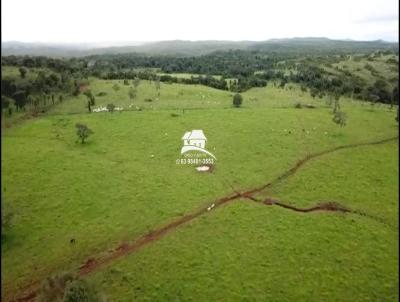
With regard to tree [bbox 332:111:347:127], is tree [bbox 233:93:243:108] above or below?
above

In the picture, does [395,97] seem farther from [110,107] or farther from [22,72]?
[22,72]

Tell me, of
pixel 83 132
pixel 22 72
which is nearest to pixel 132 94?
pixel 22 72

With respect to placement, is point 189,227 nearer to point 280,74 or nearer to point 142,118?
point 142,118

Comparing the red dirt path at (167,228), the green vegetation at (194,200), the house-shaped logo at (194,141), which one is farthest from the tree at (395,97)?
the house-shaped logo at (194,141)

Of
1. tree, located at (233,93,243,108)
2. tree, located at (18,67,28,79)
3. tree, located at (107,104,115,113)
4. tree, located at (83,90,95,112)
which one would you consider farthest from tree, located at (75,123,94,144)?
tree, located at (18,67,28,79)

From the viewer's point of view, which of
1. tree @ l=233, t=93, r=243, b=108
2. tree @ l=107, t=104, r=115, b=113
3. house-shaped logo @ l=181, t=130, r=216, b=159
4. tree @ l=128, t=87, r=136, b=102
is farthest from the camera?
tree @ l=128, t=87, r=136, b=102

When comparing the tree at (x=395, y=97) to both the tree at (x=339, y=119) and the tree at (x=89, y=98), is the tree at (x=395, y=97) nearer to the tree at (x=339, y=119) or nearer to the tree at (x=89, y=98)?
the tree at (x=339, y=119)

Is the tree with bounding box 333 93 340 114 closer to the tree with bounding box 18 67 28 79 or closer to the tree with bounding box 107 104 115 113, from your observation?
the tree with bounding box 107 104 115 113
